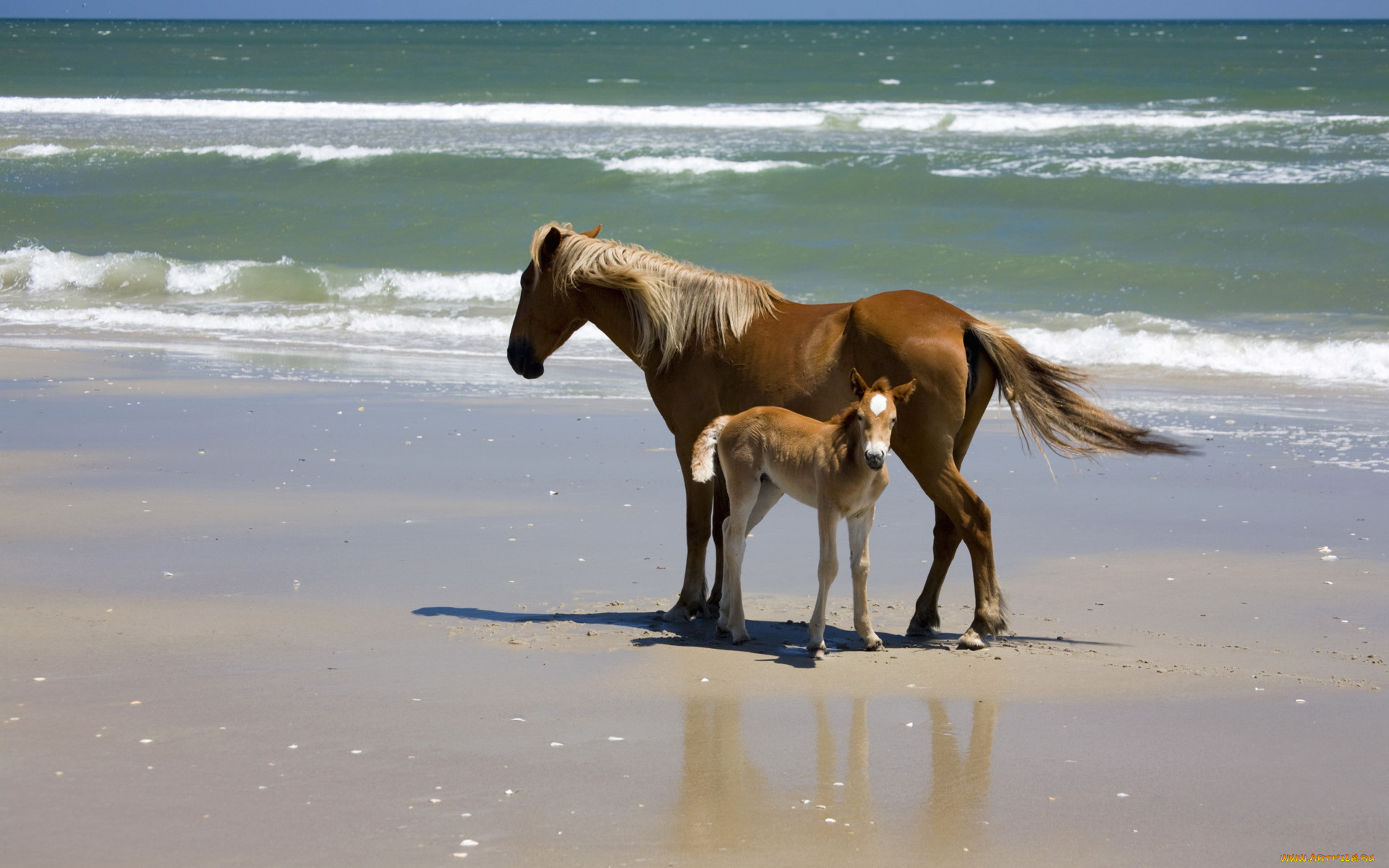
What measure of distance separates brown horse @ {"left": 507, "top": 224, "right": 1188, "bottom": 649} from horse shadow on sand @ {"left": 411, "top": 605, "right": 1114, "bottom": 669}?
11cm

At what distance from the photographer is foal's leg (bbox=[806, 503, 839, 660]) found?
511 cm

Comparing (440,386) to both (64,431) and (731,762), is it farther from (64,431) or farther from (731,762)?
(731,762)

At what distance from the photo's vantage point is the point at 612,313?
20.0 feet

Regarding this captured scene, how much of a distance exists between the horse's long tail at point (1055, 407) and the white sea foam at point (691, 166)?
19.1m

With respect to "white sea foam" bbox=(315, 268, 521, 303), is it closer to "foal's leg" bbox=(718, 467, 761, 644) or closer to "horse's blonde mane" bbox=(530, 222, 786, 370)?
"horse's blonde mane" bbox=(530, 222, 786, 370)

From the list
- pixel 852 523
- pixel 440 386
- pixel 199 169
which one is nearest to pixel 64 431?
pixel 440 386

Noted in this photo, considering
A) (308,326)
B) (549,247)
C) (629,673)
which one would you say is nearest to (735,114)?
(308,326)

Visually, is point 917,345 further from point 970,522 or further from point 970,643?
point 970,643

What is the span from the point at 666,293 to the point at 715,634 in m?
1.51

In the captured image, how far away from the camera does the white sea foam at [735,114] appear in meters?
32.4

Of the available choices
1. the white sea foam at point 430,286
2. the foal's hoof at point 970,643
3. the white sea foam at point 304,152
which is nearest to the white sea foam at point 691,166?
the white sea foam at point 304,152

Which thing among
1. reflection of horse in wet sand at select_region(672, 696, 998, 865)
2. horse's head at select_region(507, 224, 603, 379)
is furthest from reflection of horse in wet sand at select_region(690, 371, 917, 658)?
horse's head at select_region(507, 224, 603, 379)

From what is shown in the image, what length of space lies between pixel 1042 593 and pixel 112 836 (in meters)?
4.16

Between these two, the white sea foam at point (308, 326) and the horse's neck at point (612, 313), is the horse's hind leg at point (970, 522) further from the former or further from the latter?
the white sea foam at point (308, 326)
